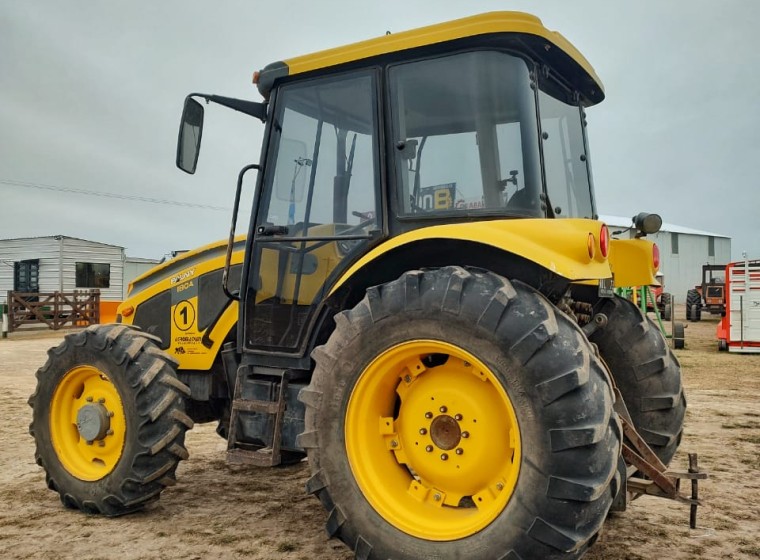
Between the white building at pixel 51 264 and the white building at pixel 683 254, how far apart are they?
2896 centimetres

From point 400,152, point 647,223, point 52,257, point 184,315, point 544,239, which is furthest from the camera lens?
point 52,257

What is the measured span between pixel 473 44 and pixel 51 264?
1050 inches

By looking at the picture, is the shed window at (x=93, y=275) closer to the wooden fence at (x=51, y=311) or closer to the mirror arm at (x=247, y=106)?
the wooden fence at (x=51, y=311)

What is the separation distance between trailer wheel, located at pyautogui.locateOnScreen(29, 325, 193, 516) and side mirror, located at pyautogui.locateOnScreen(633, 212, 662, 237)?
3.10 meters

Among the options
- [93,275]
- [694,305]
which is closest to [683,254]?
[694,305]

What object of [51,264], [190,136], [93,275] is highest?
[51,264]

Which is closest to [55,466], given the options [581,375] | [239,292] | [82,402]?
[82,402]

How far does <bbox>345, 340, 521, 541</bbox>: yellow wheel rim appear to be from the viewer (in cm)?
303

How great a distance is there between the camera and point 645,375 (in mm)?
4090

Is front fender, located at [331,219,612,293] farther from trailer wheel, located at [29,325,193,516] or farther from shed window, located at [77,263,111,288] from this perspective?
shed window, located at [77,263,111,288]

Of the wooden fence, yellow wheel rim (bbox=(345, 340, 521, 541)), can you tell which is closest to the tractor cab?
yellow wheel rim (bbox=(345, 340, 521, 541))

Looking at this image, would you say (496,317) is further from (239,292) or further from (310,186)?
(239,292)

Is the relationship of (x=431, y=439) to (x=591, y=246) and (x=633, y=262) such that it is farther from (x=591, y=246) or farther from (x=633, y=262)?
(x=633, y=262)

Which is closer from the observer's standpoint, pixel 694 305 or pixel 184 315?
pixel 184 315
